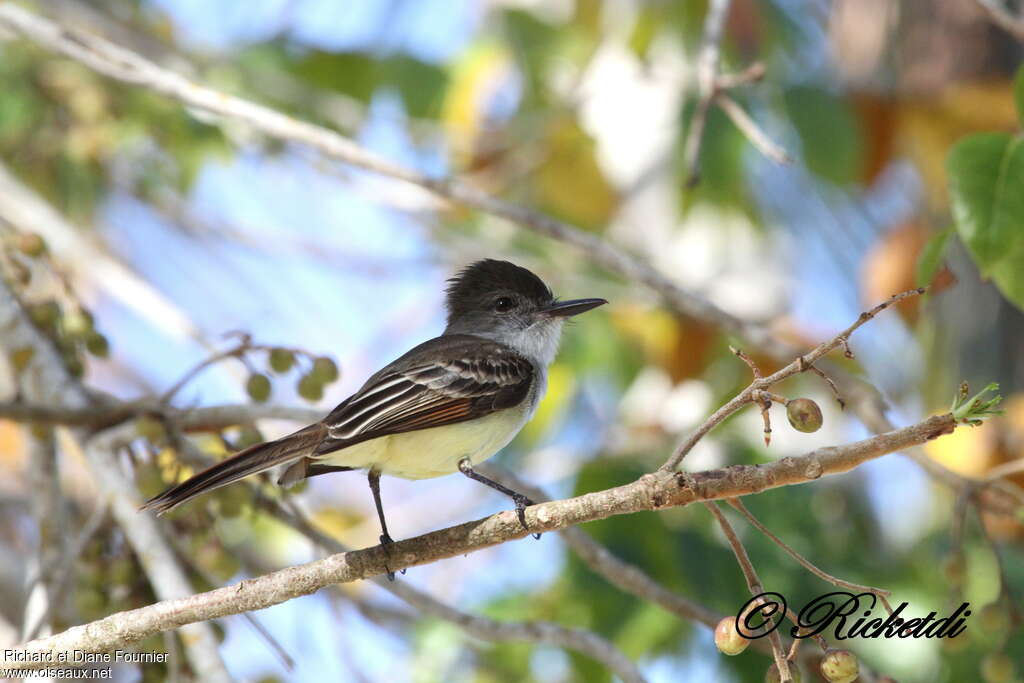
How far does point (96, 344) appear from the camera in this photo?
336cm

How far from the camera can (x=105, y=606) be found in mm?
3133

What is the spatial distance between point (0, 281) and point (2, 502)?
2.95m

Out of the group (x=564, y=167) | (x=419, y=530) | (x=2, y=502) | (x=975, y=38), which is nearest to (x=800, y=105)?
(x=564, y=167)

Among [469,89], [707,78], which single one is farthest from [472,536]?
[469,89]

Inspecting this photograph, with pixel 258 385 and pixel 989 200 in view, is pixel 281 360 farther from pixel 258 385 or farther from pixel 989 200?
pixel 989 200

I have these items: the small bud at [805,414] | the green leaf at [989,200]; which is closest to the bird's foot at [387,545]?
the small bud at [805,414]

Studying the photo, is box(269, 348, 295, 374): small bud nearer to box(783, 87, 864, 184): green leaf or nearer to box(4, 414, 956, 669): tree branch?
box(4, 414, 956, 669): tree branch

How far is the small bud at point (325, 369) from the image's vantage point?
3137mm

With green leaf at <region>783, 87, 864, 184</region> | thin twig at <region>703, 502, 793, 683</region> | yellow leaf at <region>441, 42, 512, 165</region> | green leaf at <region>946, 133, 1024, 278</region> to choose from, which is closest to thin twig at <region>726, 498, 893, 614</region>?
thin twig at <region>703, 502, 793, 683</region>

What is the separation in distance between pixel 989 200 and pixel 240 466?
6.33 ft

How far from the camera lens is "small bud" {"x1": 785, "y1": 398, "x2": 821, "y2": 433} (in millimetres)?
1869

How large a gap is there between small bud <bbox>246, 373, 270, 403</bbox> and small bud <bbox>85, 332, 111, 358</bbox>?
0.53 m

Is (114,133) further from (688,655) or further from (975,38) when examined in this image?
(975,38)

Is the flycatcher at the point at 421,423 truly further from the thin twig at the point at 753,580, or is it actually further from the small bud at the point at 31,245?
the small bud at the point at 31,245
